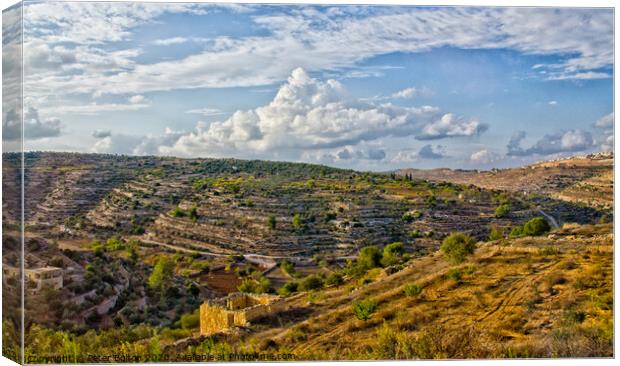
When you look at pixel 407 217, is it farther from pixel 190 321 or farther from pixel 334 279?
pixel 190 321

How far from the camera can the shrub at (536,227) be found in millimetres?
9672

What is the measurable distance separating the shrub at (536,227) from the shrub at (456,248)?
77cm

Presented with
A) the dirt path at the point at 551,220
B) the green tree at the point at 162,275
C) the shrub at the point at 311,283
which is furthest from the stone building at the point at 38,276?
the dirt path at the point at 551,220

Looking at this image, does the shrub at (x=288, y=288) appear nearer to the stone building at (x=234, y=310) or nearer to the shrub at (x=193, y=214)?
the stone building at (x=234, y=310)

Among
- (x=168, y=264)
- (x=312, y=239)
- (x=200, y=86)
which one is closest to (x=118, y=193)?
(x=168, y=264)

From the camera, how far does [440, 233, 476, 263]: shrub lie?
31.2ft

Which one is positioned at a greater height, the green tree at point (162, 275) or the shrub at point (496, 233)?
the shrub at point (496, 233)

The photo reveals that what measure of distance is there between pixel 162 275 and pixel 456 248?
3.54 metres

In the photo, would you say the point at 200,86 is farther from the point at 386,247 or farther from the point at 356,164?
the point at 386,247

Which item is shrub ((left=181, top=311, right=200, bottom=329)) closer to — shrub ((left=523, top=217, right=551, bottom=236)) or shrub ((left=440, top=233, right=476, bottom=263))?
shrub ((left=440, top=233, right=476, bottom=263))

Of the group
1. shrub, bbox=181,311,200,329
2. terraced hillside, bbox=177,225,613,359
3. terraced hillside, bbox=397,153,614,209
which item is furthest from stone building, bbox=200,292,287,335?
terraced hillside, bbox=397,153,614,209

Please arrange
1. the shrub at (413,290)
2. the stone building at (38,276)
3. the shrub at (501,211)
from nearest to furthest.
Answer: the stone building at (38,276)
the shrub at (413,290)
the shrub at (501,211)

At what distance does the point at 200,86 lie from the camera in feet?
29.8

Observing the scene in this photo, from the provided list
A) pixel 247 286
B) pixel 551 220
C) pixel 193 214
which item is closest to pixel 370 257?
pixel 247 286
